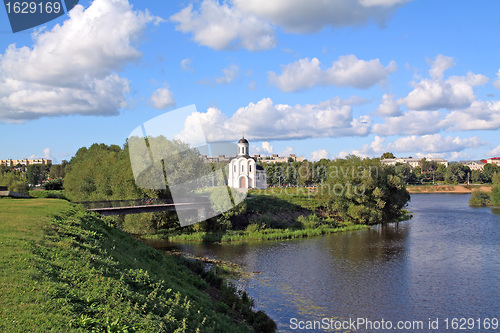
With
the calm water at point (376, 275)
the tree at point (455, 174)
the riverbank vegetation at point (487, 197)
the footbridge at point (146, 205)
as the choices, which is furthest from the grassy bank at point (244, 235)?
the tree at point (455, 174)

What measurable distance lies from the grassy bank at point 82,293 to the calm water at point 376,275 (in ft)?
17.1

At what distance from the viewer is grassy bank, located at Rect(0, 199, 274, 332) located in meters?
9.05

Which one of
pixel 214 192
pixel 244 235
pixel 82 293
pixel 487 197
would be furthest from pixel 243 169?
pixel 82 293

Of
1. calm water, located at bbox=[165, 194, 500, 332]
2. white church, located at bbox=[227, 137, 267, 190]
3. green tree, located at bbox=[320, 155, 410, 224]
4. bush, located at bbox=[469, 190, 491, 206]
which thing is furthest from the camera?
white church, located at bbox=[227, 137, 267, 190]

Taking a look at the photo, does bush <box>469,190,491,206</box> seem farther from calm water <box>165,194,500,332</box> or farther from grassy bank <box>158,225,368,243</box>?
grassy bank <box>158,225,368,243</box>

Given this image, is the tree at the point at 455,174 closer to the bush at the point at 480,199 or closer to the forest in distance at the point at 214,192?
the bush at the point at 480,199

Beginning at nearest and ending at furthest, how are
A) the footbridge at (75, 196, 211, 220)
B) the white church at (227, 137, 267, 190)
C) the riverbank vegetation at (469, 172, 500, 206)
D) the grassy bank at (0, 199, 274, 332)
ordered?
1. the grassy bank at (0, 199, 274, 332)
2. the footbridge at (75, 196, 211, 220)
3. the riverbank vegetation at (469, 172, 500, 206)
4. the white church at (227, 137, 267, 190)

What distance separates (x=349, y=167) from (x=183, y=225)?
2586 centimetres

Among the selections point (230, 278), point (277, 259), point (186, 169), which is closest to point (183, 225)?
point (186, 169)

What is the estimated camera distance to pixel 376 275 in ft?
92.3

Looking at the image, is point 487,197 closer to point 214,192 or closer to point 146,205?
point 214,192

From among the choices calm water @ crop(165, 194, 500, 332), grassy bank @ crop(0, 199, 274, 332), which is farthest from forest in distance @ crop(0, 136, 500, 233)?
grassy bank @ crop(0, 199, 274, 332)

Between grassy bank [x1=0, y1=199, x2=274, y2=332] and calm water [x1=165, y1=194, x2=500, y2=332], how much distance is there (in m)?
5.22

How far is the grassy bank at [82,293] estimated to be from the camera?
905cm
